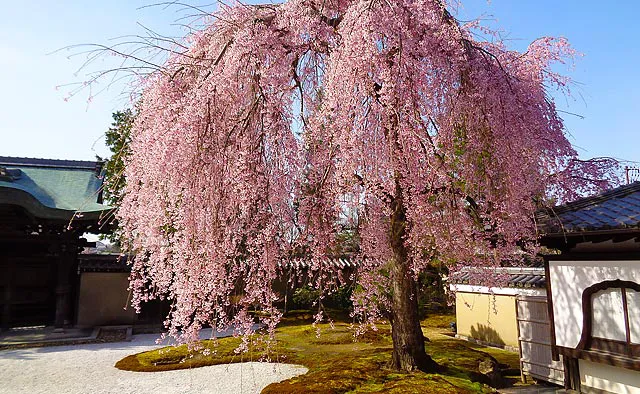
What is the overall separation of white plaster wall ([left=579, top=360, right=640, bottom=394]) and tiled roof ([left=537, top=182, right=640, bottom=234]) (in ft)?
7.05

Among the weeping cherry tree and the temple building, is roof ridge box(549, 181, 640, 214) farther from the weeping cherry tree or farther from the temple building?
the temple building

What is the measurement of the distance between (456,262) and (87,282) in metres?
15.9

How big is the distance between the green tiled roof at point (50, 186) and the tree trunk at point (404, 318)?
38.8 feet

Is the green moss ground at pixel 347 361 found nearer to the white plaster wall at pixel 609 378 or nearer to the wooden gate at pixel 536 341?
the wooden gate at pixel 536 341

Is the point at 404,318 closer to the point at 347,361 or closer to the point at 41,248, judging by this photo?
the point at 347,361

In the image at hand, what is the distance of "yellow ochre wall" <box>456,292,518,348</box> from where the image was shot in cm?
1170

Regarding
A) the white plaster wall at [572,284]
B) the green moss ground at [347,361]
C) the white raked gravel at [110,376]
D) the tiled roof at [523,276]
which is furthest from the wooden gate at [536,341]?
the white raked gravel at [110,376]

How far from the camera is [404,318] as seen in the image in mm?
7078

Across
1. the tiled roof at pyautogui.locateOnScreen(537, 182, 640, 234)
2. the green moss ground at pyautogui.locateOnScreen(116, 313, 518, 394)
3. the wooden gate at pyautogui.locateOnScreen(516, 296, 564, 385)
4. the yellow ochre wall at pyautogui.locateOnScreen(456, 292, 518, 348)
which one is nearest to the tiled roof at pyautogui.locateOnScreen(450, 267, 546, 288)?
the yellow ochre wall at pyautogui.locateOnScreen(456, 292, 518, 348)

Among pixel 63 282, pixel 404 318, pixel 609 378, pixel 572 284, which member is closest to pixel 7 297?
pixel 63 282

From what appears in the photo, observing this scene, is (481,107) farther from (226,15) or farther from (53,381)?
(53,381)

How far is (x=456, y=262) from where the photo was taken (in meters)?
7.08

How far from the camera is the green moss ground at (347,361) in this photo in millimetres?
6469

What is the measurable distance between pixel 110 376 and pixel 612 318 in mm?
10258
